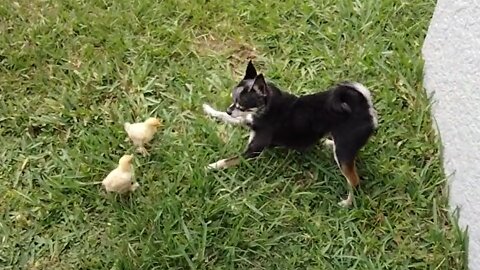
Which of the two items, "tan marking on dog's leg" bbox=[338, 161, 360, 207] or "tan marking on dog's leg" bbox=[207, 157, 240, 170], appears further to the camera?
"tan marking on dog's leg" bbox=[207, 157, 240, 170]

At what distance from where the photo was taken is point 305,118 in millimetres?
2729

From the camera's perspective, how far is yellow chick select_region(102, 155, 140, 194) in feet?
8.89

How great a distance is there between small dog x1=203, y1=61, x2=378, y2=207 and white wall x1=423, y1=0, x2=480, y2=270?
0.31 meters

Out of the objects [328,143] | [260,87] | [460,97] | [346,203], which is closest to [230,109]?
[260,87]

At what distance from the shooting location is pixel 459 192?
8.87 ft

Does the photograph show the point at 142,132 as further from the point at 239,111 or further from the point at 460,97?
the point at 460,97

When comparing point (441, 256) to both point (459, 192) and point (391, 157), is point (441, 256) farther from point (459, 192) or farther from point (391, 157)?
point (391, 157)

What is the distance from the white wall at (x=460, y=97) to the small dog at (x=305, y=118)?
0.31 m

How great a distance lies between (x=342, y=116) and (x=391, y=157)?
0.35 metres

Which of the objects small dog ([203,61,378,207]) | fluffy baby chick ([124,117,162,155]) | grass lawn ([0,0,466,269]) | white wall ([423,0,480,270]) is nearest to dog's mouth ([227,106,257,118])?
small dog ([203,61,378,207])

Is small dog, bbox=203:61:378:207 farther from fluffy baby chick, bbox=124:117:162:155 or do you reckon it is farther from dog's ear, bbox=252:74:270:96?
fluffy baby chick, bbox=124:117:162:155

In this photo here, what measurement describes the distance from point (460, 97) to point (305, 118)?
0.53m

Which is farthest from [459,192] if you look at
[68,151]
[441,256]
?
[68,151]

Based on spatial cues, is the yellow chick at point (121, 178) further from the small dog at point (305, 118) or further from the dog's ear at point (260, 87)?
the dog's ear at point (260, 87)
